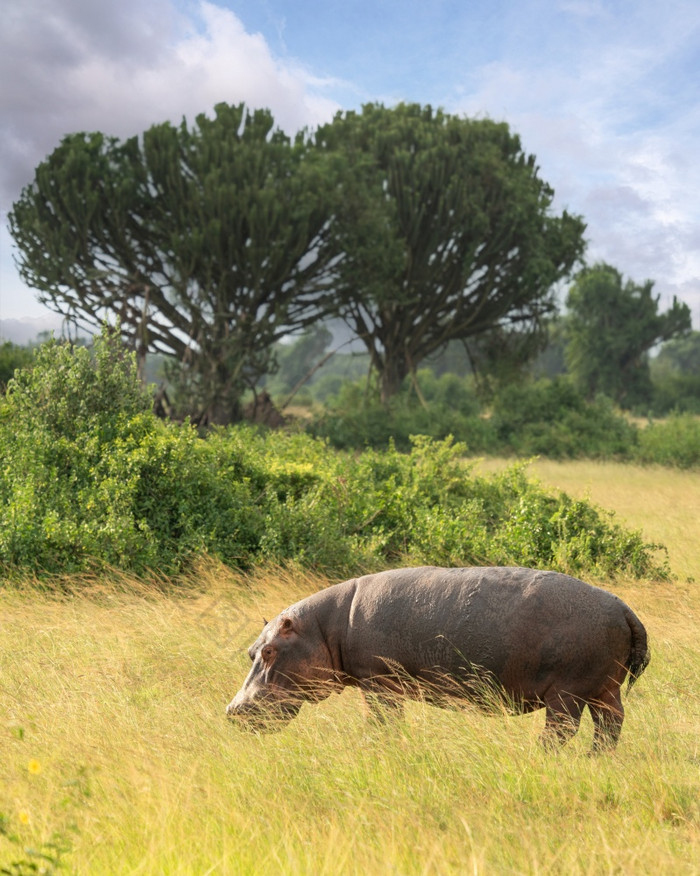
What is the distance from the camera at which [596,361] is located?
47812mm

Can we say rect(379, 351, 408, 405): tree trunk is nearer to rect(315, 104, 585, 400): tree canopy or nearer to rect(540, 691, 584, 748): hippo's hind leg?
rect(315, 104, 585, 400): tree canopy

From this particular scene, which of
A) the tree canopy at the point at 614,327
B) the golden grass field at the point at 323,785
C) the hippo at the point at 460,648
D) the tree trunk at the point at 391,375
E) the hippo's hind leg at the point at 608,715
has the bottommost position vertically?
the golden grass field at the point at 323,785

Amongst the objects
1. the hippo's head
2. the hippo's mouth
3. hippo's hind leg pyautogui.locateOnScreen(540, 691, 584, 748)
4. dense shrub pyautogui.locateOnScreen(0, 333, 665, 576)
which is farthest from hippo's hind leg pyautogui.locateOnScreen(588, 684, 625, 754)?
dense shrub pyautogui.locateOnScreen(0, 333, 665, 576)

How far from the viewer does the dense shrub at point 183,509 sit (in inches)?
316

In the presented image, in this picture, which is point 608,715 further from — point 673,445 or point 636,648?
point 673,445

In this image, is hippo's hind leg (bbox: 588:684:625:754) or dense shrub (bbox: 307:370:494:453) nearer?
hippo's hind leg (bbox: 588:684:625:754)

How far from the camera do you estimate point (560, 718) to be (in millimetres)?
3582

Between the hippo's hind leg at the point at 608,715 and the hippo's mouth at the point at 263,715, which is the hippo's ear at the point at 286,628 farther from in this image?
the hippo's hind leg at the point at 608,715

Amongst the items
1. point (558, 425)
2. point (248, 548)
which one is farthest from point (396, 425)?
point (248, 548)

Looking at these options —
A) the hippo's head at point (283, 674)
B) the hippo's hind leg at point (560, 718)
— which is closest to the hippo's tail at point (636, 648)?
the hippo's hind leg at point (560, 718)

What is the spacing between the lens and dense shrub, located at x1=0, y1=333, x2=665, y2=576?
804 centimetres

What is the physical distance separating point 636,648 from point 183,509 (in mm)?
5790

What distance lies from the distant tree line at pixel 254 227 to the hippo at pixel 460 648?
682 inches

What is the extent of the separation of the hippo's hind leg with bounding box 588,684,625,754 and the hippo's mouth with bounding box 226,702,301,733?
1.33 meters
